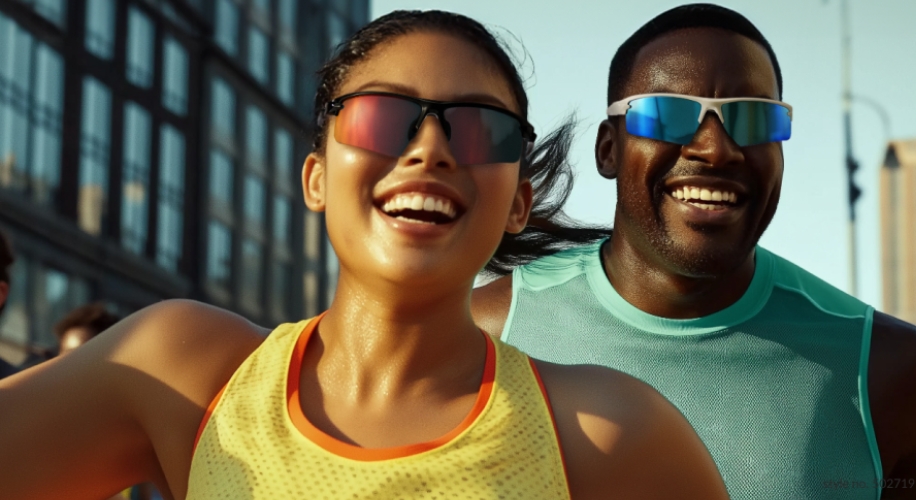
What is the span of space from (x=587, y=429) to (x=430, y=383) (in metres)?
0.27

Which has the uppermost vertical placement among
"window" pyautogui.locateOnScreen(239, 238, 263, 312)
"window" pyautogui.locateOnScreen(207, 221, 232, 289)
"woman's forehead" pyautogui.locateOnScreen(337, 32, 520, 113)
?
"woman's forehead" pyautogui.locateOnScreen(337, 32, 520, 113)

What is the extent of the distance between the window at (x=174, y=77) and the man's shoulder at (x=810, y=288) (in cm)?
3474

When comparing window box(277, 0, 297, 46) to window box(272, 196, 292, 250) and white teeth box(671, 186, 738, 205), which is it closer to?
window box(272, 196, 292, 250)

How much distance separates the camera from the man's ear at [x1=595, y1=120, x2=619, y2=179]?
153 inches

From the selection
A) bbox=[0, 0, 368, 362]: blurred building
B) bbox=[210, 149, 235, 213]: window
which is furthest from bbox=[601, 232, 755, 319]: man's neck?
bbox=[210, 149, 235, 213]: window

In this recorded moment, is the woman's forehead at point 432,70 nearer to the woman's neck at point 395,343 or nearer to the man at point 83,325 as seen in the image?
the woman's neck at point 395,343

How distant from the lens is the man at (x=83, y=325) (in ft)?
22.1

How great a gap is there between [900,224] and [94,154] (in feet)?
115

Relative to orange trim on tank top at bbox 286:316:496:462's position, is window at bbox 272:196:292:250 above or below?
below

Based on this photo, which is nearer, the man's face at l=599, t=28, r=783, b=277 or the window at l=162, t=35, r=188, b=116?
the man's face at l=599, t=28, r=783, b=277

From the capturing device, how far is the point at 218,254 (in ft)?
137

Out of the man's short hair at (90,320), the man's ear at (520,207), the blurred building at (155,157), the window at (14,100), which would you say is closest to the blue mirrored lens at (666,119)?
the man's ear at (520,207)

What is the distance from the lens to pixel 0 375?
502 cm

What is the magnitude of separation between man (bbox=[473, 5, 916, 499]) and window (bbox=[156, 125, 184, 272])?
109 feet
